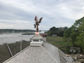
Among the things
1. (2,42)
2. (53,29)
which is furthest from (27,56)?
(53,29)

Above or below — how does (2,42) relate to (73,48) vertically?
above

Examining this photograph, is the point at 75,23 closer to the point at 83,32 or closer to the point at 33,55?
the point at 83,32

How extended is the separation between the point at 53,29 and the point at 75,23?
55.5 metres

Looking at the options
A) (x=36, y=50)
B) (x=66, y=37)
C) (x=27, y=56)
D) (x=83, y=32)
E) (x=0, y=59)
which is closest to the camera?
(x=27, y=56)

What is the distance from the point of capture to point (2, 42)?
13977 mm

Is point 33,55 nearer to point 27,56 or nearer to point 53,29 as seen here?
point 27,56

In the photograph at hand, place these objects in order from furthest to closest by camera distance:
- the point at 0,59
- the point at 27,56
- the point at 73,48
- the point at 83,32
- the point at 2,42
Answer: the point at 73,48 → the point at 83,32 → the point at 2,42 → the point at 0,59 → the point at 27,56

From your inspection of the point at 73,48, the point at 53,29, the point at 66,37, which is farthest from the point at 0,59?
the point at 53,29

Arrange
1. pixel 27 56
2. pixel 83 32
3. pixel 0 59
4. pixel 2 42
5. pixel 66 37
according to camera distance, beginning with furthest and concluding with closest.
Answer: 1. pixel 66 37
2. pixel 83 32
3. pixel 2 42
4. pixel 0 59
5. pixel 27 56

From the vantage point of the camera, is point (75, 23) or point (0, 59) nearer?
point (0, 59)

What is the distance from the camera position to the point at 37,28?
29.1 ft

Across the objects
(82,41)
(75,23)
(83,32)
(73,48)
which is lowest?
(73,48)

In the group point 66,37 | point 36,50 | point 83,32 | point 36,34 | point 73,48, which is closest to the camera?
point 36,50

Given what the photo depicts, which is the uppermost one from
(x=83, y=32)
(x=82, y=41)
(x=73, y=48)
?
(x=83, y=32)
